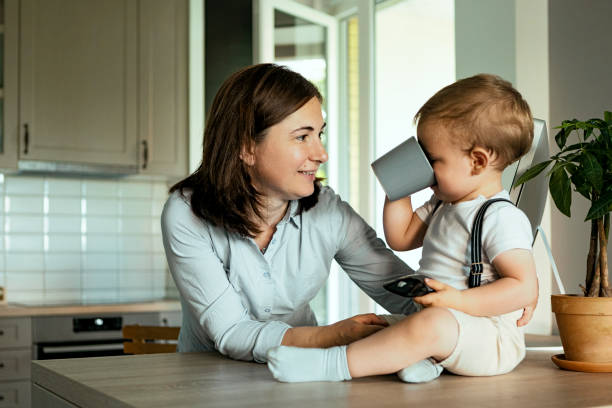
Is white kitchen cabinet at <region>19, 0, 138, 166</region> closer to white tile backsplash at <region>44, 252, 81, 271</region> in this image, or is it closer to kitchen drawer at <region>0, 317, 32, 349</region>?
white tile backsplash at <region>44, 252, 81, 271</region>

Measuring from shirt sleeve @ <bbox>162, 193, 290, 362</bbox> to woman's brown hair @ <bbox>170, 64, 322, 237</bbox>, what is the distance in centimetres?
5

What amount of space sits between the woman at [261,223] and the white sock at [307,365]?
0.88ft

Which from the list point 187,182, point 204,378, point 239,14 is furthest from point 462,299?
point 239,14

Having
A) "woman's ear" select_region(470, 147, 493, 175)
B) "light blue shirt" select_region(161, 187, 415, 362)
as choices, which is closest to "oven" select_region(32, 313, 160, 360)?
"light blue shirt" select_region(161, 187, 415, 362)

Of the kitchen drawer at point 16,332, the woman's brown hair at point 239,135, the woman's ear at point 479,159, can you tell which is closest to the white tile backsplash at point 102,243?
the kitchen drawer at point 16,332

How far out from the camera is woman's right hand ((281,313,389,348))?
1098mm

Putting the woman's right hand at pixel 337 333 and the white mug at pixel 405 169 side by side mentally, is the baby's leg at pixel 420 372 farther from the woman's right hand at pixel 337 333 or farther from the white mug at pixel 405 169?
the white mug at pixel 405 169

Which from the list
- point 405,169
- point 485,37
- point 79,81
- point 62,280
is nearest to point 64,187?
point 62,280

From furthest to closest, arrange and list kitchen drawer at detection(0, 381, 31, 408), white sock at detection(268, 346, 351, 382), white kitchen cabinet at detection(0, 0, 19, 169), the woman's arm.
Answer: white kitchen cabinet at detection(0, 0, 19, 169), kitchen drawer at detection(0, 381, 31, 408), the woman's arm, white sock at detection(268, 346, 351, 382)

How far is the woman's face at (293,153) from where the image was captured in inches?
53.1

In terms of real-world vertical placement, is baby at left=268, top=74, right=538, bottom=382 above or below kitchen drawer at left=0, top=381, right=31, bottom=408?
above

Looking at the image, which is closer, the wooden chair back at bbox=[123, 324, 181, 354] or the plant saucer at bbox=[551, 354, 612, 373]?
the plant saucer at bbox=[551, 354, 612, 373]

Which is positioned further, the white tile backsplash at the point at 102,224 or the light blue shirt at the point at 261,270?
the white tile backsplash at the point at 102,224

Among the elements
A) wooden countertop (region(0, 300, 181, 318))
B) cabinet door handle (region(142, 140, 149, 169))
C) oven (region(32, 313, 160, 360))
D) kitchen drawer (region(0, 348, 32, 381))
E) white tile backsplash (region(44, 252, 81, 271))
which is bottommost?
kitchen drawer (region(0, 348, 32, 381))
